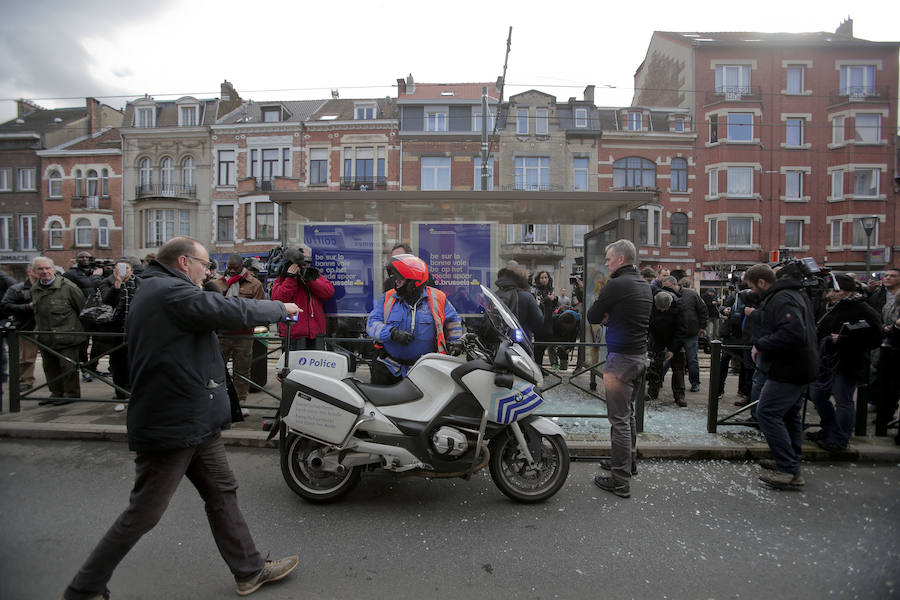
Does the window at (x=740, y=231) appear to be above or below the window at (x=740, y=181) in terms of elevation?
below

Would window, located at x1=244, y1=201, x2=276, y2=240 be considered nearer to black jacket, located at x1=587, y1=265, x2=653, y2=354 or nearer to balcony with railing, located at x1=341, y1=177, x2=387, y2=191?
balcony with railing, located at x1=341, y1=177, x2=387, y2=191

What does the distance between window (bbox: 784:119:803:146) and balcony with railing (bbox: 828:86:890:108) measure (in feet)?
7.33

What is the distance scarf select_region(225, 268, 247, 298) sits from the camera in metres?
6.10

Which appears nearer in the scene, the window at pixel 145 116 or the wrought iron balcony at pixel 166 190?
the wrought iron balcony at pixel 166 190

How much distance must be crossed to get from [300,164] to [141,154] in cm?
1036

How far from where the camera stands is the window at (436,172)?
2916 cm

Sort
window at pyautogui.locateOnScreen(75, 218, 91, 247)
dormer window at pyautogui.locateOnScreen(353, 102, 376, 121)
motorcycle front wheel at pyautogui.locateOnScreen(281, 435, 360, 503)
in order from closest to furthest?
motorcycle front wheel at pyautogui.locateOnScreen(281, 435, 360, 503), dormer window at pyautogui.locateOnScreen(353, 102, 376, 121), window at pyautogui.locateOnScreen(75, 218, 91, 247)

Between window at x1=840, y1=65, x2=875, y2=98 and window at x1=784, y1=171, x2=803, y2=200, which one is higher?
window at x1=840, y1=65, x2=875, y2=98

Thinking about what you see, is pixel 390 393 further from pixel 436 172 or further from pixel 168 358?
pixel 436 172

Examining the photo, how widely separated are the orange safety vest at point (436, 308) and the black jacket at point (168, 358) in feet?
5.91

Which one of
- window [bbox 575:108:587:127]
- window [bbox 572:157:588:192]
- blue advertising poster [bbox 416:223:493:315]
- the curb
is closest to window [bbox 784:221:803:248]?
window [bbox 572:157:588:192]

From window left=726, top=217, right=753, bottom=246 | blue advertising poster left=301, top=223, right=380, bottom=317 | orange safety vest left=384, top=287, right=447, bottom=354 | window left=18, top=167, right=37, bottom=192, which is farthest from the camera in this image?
window left=18, top=167, right=37, bottom=192

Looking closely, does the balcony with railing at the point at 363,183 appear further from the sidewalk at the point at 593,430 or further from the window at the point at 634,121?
the sidewalk at the point at 593,430

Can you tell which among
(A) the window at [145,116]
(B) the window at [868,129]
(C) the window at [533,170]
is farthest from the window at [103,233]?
(B) the window at [868,129]
